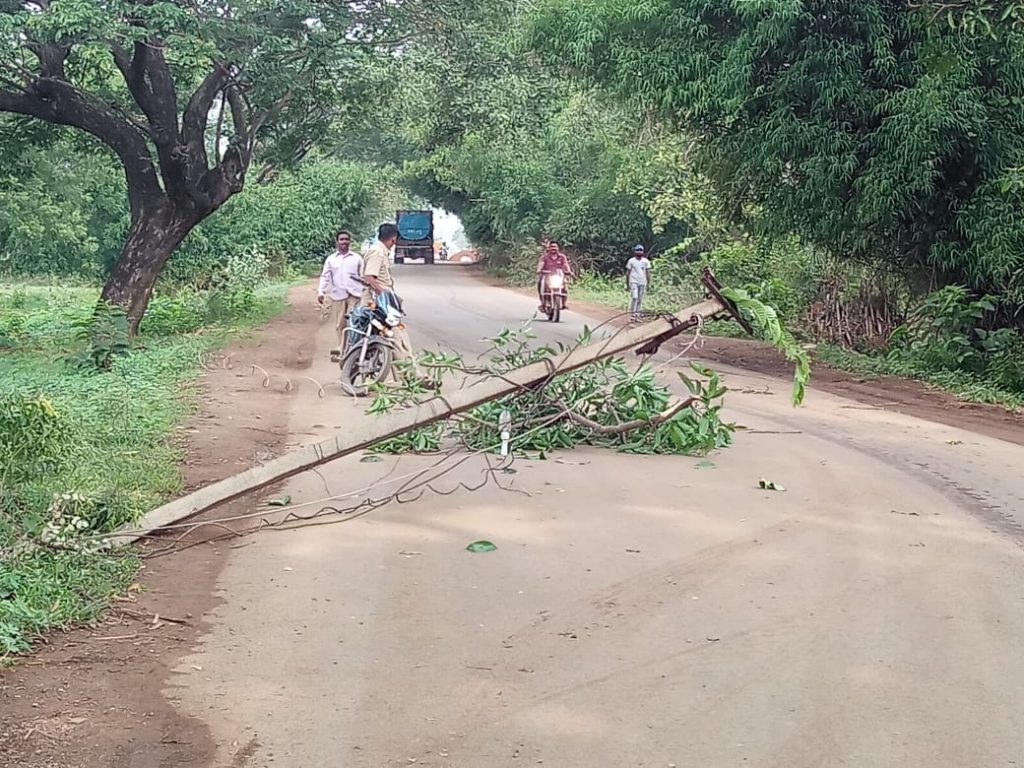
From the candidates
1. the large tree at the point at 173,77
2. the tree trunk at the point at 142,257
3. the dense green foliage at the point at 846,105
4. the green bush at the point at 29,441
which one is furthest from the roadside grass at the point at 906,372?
the green bush at the point at 29,441

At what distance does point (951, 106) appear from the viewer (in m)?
14.2

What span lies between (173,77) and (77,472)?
13675mm

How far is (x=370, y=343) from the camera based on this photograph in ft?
43.1

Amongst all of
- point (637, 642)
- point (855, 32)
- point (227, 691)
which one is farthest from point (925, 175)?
point (227, 691)

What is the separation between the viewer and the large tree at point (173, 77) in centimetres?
1512

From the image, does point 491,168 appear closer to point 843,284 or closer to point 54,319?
point 54,319

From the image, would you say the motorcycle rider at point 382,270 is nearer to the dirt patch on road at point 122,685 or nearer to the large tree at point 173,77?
the large tree at point 173,77

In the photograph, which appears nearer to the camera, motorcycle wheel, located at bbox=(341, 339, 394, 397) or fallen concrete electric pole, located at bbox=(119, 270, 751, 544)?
fallen concrete electric pole, located at bbox=(119, 270, 751, 544)

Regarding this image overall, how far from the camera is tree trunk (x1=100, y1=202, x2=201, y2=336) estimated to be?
19.9 m

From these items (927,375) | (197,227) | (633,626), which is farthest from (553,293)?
(197,227)

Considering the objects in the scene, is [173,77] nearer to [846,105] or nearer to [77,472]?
[846,105]

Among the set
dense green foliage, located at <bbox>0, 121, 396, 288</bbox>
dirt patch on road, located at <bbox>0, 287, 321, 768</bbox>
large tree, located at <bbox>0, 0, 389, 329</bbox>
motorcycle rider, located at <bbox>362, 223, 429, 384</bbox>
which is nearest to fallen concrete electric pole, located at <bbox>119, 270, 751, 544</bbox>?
dirt patch on road, located at <bbox>0, 287, 321, 768</bbox>

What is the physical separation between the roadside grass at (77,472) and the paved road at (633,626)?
808 mm

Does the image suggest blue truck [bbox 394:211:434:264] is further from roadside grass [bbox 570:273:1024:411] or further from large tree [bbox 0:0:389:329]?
large tree [bbox 0:0:389:329]
